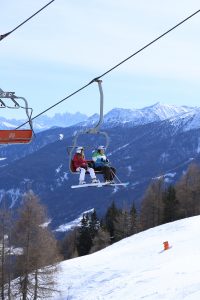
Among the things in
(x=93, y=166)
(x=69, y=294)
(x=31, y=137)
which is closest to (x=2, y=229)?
(x=69, y=294)

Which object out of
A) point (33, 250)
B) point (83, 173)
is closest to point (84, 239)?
point (33, 250)

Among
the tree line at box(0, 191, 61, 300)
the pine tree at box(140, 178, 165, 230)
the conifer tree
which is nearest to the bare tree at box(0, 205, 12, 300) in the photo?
the tree line at box(0, 191, 61, 300)

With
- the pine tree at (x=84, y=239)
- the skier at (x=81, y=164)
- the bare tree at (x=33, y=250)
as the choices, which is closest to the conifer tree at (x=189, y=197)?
the pine tree at (x=84, y=239)

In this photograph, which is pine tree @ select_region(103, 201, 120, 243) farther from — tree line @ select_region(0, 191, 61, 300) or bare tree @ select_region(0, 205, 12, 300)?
tree line @ select_region(0, 191, 61, 300)

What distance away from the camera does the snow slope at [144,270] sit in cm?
3228

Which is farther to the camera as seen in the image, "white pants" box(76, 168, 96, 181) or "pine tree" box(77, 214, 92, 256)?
"pine tree" box(77, 214, 92, 256)

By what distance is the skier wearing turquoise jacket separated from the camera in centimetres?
1981

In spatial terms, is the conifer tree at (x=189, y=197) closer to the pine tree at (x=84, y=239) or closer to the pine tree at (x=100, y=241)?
the pine tree at (x=100, y=241)

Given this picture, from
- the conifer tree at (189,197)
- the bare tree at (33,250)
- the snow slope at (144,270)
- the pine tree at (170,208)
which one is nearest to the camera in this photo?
the snow slope at (144,270)

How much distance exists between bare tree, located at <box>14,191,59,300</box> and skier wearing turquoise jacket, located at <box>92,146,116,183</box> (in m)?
30.3

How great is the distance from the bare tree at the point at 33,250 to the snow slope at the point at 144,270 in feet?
4.86

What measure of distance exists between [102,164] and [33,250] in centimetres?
3203

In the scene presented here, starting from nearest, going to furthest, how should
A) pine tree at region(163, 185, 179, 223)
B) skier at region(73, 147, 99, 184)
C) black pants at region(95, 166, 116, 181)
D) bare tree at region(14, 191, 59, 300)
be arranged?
black pants at region(95, 166, 116, 181) < skier at region(73, 147, 99, 184) < bare tree at region(14, 191, 59, 300) < pine tree at region(163, 185, 179, 223)

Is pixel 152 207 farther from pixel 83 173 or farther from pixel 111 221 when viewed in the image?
pixel 83 173
